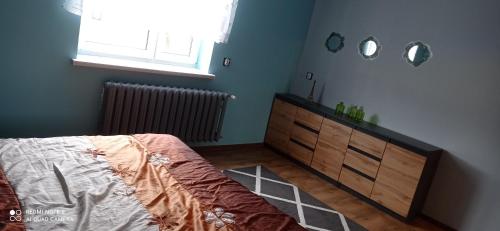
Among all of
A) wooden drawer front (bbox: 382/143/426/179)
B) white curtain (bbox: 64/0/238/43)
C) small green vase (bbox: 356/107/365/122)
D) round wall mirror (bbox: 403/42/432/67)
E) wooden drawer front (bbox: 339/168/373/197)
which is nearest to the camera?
white curtain (bbox: 64/0/238/43)

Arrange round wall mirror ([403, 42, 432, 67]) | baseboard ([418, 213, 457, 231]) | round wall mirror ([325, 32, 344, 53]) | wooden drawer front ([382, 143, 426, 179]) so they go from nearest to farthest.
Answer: wooden drawer front ([382, 143, 426, 179])
baseboard ([418, 213, 457, 231])
round wall mirror ([403, 42, 432, 67])
round wall mirror ([325, 32, 344, 53])

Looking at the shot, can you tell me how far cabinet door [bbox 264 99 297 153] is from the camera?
163 inches

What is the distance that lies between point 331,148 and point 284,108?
2.45 feet

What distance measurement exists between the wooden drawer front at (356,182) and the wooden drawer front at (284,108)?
85cm

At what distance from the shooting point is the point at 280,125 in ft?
13.9

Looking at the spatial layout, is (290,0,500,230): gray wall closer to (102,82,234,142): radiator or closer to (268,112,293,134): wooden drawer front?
(268,112,293,134): wooden drawer front

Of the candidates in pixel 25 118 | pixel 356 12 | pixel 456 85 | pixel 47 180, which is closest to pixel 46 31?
pixel 25 118

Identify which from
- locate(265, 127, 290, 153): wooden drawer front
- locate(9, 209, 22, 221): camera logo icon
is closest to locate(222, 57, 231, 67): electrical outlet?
locate(265, 127, 290, 153): wooden drawer front

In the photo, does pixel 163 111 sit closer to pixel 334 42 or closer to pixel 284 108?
pixel 284 108

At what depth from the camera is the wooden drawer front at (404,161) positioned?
121 inches

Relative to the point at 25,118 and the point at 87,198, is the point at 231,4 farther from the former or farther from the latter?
the point at 87,198

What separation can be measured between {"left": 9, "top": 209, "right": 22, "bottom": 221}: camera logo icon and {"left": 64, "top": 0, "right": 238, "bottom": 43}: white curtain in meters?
1.60

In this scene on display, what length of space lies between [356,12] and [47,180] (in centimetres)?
326

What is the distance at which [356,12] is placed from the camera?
3861 mm
